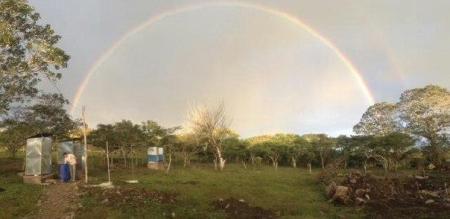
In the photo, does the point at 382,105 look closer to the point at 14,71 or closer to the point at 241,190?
the point at 241,190

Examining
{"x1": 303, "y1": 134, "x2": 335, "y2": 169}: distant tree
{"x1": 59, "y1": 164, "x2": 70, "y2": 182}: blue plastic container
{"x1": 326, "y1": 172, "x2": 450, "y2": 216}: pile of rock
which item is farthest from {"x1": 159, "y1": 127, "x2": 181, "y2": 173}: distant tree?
{"x1": 326, "y1": 172, "x2": 450, "y2": 216}: pile of rock

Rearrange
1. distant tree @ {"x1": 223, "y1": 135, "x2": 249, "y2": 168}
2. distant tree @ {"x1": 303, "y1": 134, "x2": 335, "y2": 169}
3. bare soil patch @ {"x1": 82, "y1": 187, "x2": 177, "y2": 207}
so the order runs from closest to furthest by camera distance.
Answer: bare soil patch @ {"x1": 82, "y1": 187, "x2": 177, "y2": 207} → distant tree @ {"x1": 303, "y1": 134, "x2": 335, "y2": 169} → distant tree @ {"x1": 223, "y1": 135, "x2": 249, "y2": 168}

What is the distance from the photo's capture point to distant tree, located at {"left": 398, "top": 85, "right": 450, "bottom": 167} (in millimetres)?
68938

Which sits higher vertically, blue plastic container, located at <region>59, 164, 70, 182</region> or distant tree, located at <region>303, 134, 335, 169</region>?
distant tree, located at <region>303, 134, 335, 169</region>

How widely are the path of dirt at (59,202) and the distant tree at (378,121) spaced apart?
5534 cm

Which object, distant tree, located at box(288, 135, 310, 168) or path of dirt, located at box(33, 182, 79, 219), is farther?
distant tree, located at box(288, 135, 310, 168)

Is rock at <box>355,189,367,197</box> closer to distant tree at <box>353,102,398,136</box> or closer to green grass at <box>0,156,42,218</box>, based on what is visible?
green grass at <box>0,156,42,218</box>

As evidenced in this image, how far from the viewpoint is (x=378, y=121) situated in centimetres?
7656

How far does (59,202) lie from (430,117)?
5903 cm

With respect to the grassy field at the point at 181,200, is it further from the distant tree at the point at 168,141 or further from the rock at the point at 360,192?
the distant tree at the point at 168,141

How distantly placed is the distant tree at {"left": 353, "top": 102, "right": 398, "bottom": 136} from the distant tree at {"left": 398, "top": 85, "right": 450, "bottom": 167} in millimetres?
2526

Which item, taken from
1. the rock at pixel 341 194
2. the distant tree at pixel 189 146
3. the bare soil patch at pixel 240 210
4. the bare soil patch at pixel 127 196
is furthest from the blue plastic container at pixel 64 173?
the distant tree at pixel 189 146

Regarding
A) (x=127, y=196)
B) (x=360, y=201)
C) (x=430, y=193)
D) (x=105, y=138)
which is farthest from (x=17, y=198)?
(x=105, y=138)

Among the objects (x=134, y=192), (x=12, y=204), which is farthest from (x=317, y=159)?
(x=12, y=204)
